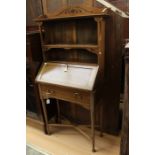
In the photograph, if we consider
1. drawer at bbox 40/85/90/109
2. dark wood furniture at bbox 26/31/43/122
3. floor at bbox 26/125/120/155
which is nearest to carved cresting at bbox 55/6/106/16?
dark wood furniture at bbox 26/31/43/122

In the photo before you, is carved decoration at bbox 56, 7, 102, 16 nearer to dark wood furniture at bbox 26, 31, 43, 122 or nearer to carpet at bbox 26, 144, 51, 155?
dark wood furniture at bbox 26, 31, 43, 122

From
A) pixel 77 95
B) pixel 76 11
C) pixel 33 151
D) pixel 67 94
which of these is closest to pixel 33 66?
pixel 67 94

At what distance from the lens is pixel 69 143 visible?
203cm

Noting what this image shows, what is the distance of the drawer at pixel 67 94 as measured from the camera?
1702 mm

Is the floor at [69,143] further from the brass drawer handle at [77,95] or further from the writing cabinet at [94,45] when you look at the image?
the brass drawer handle at [77,95]

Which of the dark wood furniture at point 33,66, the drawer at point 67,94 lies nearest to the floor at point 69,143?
the dark wood furniture at point 33,66

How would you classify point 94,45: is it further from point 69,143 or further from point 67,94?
point 69,143

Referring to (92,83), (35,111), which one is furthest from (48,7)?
(35,111)

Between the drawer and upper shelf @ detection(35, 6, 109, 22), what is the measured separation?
0.73 m

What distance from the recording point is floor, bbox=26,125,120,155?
1895mm
